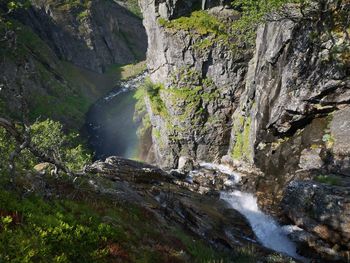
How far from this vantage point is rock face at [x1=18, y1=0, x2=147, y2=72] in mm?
150750

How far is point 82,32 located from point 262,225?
14680 centimetres

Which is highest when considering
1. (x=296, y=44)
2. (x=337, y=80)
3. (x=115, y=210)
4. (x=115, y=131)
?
(x=296, y=44)

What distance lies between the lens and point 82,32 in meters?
160

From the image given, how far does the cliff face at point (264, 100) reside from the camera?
109ft

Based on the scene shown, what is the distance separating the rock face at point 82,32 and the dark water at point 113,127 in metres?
28.5

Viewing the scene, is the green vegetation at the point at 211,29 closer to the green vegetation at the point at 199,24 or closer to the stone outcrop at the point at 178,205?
the green vegetation at the point at 199,24

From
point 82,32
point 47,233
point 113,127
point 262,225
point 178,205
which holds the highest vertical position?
point 82,32

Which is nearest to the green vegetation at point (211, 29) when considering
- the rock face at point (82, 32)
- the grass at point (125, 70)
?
the rock face at point (82, 32)

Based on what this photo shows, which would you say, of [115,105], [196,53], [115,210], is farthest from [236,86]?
[115,105]

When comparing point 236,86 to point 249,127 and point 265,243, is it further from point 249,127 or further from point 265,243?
point 265,243

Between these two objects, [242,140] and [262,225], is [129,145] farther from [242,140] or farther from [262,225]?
[262,225]

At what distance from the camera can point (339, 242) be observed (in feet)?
79.5

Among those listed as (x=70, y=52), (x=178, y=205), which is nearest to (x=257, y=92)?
(x=178, y=205)

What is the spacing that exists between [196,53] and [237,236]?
44187 mm
